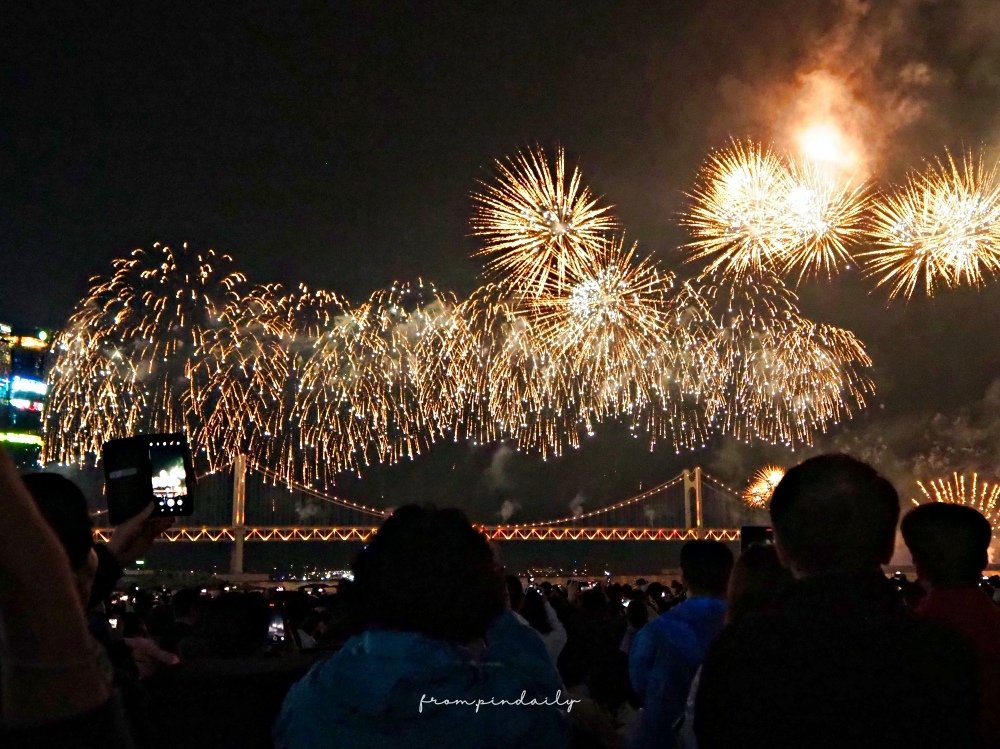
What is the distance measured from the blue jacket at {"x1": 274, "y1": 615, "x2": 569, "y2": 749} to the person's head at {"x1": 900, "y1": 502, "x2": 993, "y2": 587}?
64.5 inches

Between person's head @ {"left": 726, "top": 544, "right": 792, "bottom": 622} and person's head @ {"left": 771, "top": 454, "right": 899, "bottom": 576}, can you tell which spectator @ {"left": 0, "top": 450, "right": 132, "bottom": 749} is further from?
person's head @ {"left": 726, "top": 544, "right": 792, "bottom": 622}

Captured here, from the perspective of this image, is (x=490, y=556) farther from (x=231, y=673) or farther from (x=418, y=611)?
(x=231, y=673)

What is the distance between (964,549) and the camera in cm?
355

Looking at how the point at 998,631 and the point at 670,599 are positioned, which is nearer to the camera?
the point at 998,631

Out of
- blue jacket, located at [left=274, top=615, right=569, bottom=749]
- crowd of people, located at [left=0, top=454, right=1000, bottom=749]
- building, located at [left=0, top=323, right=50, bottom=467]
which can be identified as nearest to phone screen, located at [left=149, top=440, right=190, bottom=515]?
crowd of people, located at [left=0, top=454, right=1000, bottom=749]

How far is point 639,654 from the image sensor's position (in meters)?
4.46

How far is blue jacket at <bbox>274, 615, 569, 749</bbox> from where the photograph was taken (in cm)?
241

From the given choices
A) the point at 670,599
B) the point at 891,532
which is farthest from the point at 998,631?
the point at 670,599

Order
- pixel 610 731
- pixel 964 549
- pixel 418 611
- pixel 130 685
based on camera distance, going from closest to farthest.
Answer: pixel 130 685 → pixel 418 611 → pixel 610 731 → pixel 964 549

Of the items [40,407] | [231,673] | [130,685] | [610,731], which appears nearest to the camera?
[130,685]

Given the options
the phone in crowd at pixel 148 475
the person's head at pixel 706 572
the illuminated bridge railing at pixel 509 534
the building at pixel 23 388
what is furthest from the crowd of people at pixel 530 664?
the illuminated bridge railing at pixel 509 534

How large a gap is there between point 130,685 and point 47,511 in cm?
39

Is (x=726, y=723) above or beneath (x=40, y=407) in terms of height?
beneath

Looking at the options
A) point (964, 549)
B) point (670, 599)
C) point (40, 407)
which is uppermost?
point (40, 407)
